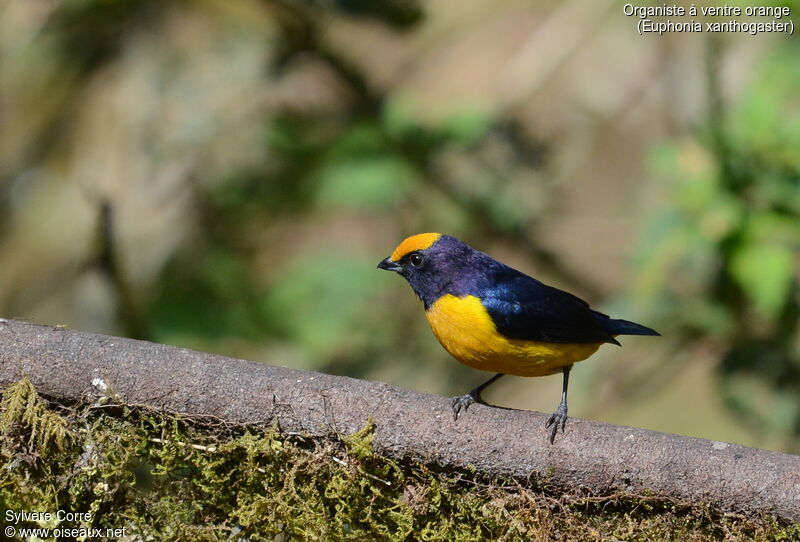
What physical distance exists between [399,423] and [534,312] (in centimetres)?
102

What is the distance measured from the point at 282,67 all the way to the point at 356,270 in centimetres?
197

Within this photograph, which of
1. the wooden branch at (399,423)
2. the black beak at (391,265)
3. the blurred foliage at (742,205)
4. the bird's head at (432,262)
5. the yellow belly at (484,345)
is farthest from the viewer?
the blurred foliage at (742,205)

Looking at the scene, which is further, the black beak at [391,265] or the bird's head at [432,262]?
the black beak at [391,265]

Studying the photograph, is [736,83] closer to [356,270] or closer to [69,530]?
[356,270]

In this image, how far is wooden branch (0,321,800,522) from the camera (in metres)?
2.62

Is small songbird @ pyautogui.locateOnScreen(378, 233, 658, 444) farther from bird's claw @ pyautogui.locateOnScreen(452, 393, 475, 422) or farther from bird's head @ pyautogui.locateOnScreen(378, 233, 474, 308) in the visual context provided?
bird's claw @ pyautogui.locateOnScreen(452, 393, 475, 422)

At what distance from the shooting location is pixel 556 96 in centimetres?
828

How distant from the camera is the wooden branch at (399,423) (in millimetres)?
2619

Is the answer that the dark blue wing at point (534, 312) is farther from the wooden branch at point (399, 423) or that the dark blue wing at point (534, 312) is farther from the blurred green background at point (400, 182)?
the blurred green background at point (400, 182)

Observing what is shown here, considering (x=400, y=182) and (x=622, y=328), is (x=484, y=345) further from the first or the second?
(x=400, y=182)

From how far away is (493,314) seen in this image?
3420 mm

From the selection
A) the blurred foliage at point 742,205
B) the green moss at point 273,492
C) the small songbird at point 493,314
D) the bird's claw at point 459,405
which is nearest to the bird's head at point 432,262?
the small songbird at point 493,314

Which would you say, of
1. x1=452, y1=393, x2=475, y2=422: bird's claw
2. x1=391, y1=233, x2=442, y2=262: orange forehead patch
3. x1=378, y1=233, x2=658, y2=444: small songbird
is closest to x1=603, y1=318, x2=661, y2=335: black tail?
x1=378, y1=233, x2=658, y2=444: small songbird

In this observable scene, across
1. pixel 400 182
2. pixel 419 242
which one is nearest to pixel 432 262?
pixel 419 242
